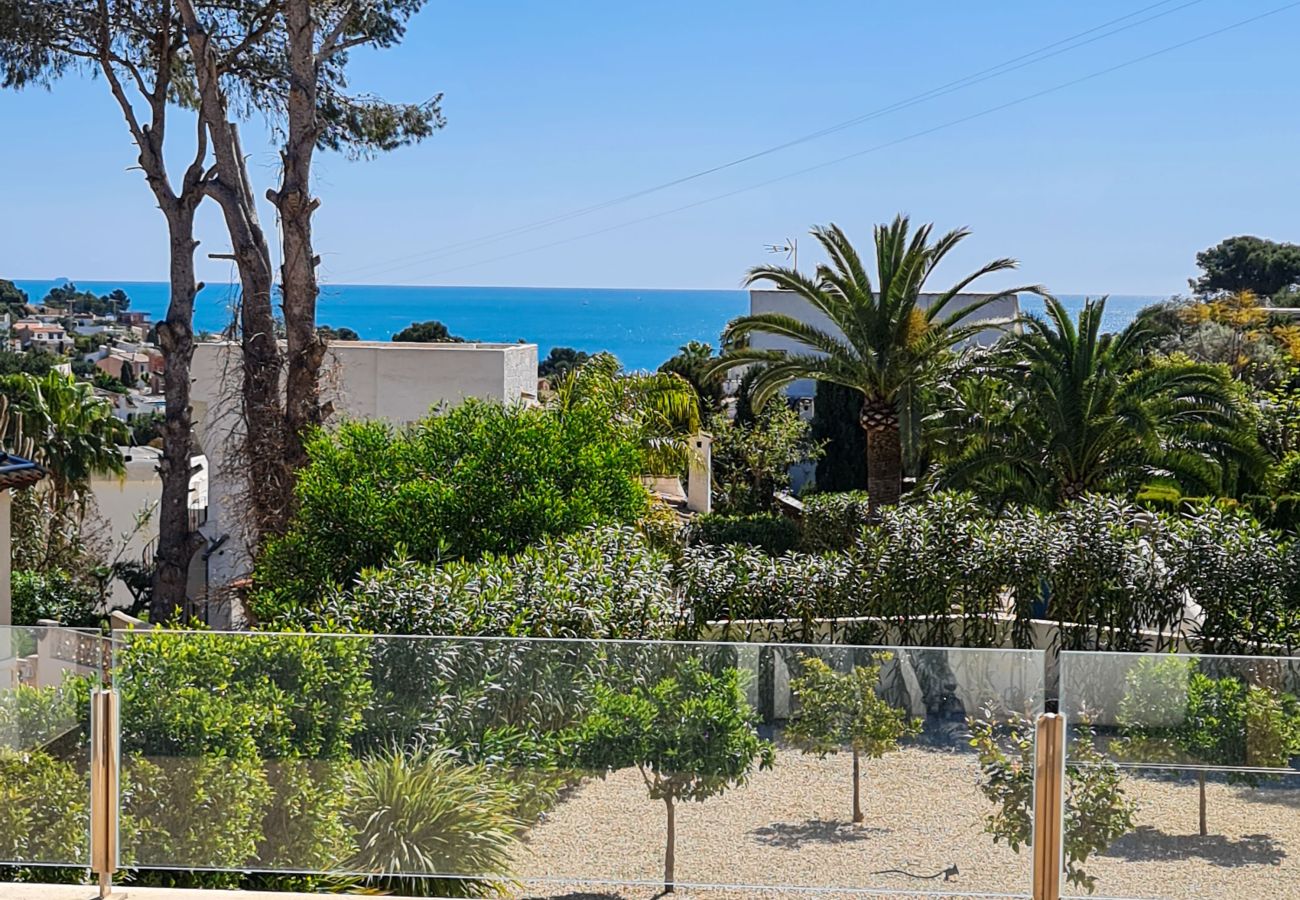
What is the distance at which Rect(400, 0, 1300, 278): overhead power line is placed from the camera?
52588 mm

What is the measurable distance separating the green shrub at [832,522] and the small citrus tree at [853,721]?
688 inches

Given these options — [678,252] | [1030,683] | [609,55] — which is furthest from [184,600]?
[678,252]

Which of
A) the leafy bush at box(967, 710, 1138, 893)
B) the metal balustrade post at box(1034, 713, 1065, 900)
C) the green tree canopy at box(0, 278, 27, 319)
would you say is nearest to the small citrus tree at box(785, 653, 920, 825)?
the leafy bush at box(967, 710, 1138, 893)

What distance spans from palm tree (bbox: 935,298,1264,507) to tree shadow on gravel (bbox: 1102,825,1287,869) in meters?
13.3

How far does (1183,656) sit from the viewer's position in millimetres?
5965

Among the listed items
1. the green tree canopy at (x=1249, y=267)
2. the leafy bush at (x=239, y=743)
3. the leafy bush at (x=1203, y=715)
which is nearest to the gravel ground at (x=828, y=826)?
the leafy bush at (x=1203, y=715)

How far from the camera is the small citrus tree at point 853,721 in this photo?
19.6 ft

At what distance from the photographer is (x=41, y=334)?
271ft

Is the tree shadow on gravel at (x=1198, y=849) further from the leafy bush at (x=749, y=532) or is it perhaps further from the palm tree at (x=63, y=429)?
the palm tree at (x=63, y=429)

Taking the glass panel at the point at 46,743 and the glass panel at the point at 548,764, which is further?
the glass panel at the point at 46,743

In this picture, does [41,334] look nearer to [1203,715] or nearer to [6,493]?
[6,493]

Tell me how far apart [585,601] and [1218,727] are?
507 centimetres

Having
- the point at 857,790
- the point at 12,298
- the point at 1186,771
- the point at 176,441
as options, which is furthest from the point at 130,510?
the point at 12,298

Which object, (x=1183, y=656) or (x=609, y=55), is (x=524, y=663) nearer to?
(x=1183, y=656)
